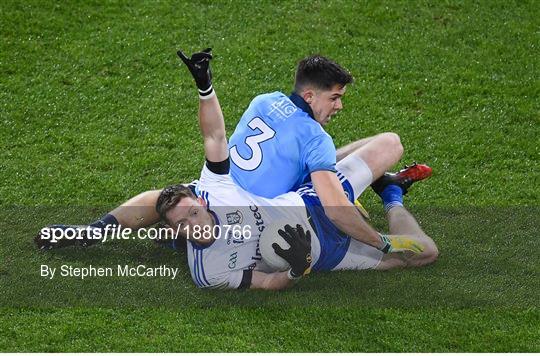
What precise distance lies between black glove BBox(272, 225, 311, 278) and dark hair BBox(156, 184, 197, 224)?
2.52 feet

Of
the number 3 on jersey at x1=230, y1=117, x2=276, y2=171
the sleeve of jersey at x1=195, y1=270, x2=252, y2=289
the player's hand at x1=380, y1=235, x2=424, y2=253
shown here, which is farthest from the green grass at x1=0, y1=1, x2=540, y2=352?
the number 3 on jersey at x1=230, y1=117, x2=276, y2=171

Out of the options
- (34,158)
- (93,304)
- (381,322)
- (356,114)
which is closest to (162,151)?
(34,158)

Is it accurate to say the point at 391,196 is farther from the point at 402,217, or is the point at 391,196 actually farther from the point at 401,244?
the point at 401,244

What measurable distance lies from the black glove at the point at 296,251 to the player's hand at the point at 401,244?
0.65m

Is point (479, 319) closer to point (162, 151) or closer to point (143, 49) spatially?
point (162, 151)

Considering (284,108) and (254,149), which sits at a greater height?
(284,108)

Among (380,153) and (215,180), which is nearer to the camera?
(215,180)

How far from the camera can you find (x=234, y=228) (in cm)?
886

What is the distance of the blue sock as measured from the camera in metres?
9.73

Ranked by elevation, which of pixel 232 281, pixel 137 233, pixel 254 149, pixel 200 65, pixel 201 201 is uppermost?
pixel 200 65

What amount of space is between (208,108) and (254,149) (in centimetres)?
56

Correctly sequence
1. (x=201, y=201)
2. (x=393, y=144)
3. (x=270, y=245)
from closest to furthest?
(x=270, y=245) < (x=201, y=201) < (x=393, y=144)

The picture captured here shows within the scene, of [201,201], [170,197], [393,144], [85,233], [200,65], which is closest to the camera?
[200,65]

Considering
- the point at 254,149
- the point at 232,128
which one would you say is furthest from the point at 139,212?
the point at 232,128
